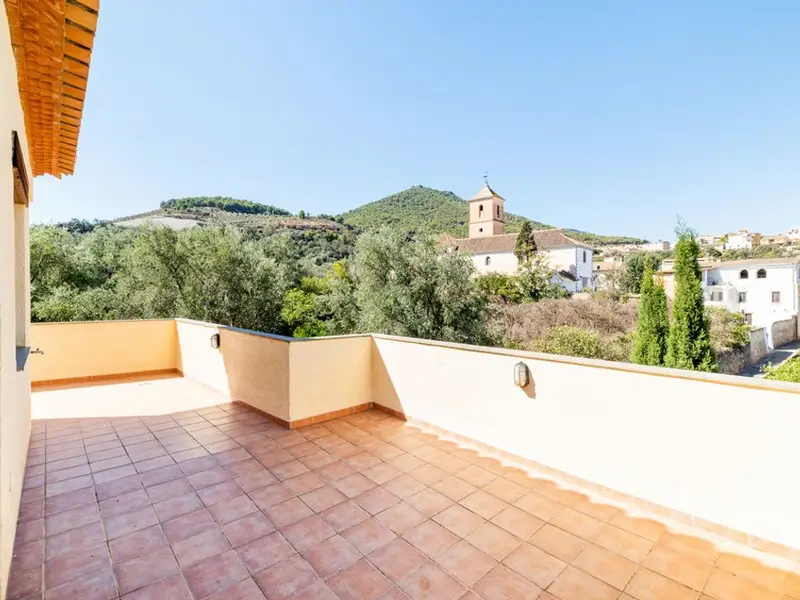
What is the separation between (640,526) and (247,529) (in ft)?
8.39

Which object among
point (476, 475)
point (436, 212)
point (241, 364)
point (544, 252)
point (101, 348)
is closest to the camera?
point (476, 475)

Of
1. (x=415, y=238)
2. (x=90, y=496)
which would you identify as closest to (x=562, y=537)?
(x=90, y=496)

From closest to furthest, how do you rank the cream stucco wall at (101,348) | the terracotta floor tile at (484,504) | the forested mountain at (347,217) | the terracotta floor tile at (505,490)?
the terracotta floor tile at (484,504) → the terracotta floor tile at (505,490) → the cream stucco wall at (101,348) → the forested mountain at (347,217)

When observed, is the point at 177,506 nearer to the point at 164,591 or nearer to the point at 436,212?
the point at 164,591

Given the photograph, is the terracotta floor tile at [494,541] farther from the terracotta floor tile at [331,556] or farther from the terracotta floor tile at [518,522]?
the terracotta floor tile at [331,556]

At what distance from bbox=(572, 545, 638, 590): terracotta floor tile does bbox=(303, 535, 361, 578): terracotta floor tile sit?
4.15 ft

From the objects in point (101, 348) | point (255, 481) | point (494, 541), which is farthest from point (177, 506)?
point (101, 348)

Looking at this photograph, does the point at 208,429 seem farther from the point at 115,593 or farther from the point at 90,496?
the point at 115,593

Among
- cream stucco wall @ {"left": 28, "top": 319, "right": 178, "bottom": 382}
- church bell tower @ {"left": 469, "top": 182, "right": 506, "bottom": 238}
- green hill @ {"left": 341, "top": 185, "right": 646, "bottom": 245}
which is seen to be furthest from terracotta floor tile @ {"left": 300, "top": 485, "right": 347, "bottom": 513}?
green hill @ {"left": 341, "top": 185, "right": 646, "bottom": 245}

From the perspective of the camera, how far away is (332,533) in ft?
7.67

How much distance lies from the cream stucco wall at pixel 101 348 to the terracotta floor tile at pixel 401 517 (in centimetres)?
591

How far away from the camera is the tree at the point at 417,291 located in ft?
36.6

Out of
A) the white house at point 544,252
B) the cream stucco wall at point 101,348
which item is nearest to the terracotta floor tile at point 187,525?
the cream stucco wall at point 101,348

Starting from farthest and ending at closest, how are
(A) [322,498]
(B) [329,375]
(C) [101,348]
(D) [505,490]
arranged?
(C) [101,348] < (B) [329,375] < (D) [505,490] < (A) [322,498]
